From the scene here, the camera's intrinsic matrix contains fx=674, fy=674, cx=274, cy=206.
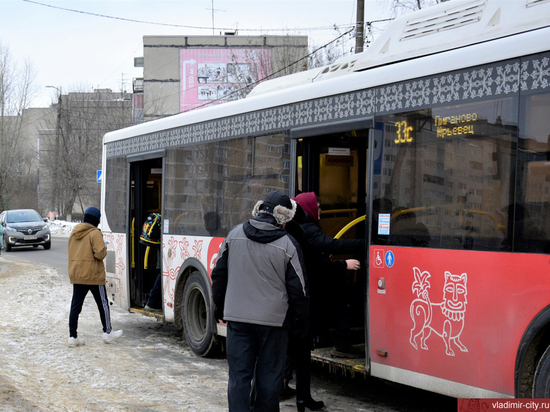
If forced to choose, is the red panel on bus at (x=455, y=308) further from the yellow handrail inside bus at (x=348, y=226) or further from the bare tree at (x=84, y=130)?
the bare tree at (x=84, y=130)

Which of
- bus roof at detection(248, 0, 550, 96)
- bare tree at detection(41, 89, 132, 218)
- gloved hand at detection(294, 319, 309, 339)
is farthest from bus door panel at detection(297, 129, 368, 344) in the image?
bare tree at detection(41, 89, 132, 218)

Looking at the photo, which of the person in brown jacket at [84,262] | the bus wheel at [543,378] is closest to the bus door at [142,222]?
the person in brown jacket at [84,262]

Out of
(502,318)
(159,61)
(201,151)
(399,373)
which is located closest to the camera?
(502,318)

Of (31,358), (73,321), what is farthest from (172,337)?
(31,358)

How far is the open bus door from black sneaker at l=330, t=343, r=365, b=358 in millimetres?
106

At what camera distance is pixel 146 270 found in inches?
399

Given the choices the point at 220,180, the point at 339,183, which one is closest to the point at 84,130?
the point at 220,180

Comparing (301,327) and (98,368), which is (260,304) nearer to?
(301,327)

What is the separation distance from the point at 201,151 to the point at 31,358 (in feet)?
10.5

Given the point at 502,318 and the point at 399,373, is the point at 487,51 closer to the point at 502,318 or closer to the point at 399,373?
the point at 502,318

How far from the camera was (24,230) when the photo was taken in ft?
95.2

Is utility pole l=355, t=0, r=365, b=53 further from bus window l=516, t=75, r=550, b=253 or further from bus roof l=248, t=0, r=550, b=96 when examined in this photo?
bus window l=516, t=75, r=550, b=253

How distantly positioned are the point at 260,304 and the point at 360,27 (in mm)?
13535

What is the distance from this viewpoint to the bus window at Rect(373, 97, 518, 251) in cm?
464
